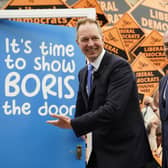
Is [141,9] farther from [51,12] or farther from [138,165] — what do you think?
[138,165]

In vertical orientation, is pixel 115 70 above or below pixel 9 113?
above

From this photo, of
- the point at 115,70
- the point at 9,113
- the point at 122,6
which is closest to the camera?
the point at 115,70

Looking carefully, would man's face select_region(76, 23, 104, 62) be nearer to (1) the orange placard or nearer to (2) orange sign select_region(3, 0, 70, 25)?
(2) orange sign select_region(3, 0, 70, 25)

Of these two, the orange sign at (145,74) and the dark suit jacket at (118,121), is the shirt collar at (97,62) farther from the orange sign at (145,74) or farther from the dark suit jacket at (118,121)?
the orange sign at (145,74)

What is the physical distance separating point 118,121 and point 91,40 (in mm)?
369

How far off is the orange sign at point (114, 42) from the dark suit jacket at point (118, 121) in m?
1.24

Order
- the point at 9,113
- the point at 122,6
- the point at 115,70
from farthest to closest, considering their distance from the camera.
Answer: the point at 122,6 → the point at 9,113 → the point at 115,70

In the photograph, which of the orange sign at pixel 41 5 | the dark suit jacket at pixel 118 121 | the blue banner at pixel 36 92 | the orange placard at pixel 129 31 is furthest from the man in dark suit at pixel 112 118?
the orange placard at pixel 129 31

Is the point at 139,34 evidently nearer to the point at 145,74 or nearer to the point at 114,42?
the point at 114,42

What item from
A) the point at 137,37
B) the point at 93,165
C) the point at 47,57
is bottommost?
the point at 93,165

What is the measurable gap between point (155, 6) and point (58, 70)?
1270 mm

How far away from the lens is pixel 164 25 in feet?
8.51

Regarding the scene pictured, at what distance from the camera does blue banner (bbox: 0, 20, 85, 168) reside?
1.69 m

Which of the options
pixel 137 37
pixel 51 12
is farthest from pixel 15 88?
pixel 137 37
